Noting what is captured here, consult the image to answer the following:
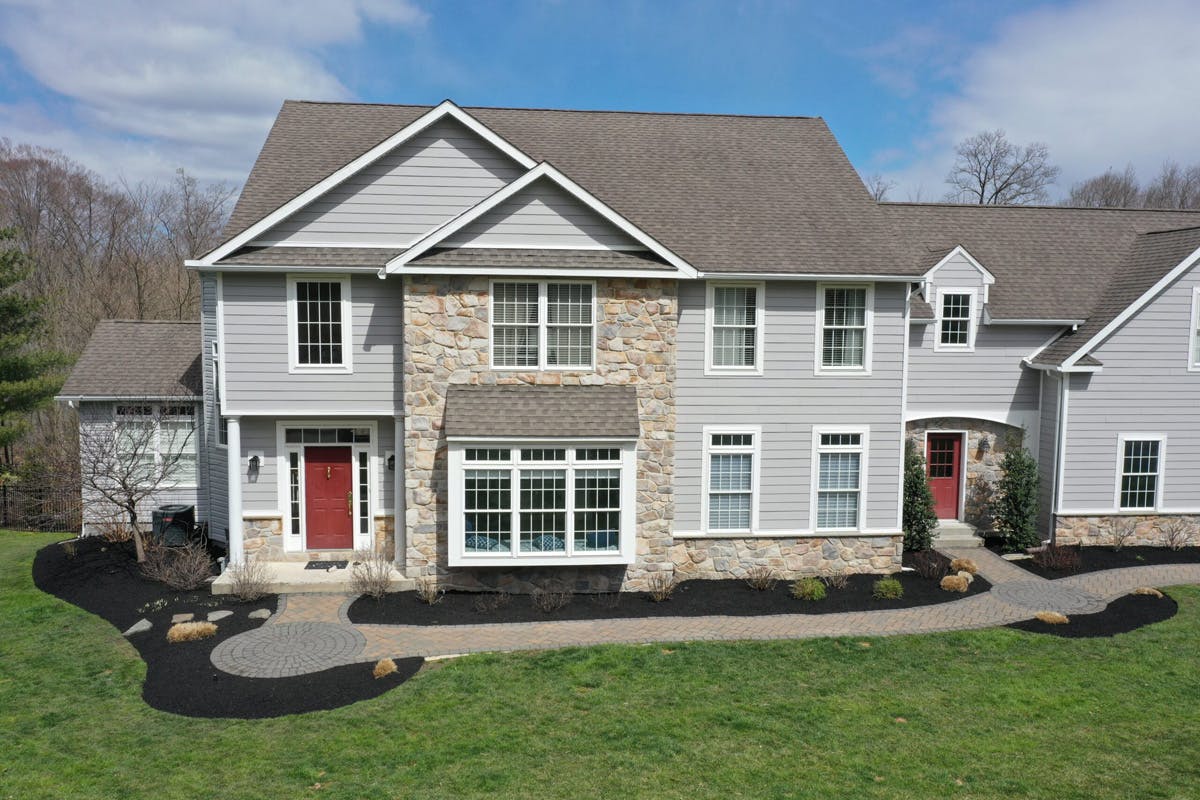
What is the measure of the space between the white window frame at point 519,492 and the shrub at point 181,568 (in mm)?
4865

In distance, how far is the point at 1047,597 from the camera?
14594 mm

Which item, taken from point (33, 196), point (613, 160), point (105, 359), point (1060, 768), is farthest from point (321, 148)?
point (33, 196)

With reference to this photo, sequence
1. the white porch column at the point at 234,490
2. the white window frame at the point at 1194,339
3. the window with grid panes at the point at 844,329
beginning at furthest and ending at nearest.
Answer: the white window frame at the point at 1194,339 → the window with grid panes at the point at 844,329 → the white porch column at the point at 234,490

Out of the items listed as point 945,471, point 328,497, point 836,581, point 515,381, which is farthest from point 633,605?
point 945,471

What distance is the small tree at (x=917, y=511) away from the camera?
56.4 ft

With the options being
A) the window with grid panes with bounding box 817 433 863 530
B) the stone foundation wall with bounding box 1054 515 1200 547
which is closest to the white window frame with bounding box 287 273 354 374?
the window with grid panes with bounding box 817 433 863 530

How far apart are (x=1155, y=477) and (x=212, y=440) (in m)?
21.0

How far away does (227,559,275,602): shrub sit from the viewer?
13.9 m

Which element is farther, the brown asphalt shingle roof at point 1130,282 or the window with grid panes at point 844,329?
the brown asphalt shingle roof at point 1130,282

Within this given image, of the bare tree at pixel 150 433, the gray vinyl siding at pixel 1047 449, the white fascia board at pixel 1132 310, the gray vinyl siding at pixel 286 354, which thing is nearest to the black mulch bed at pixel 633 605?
the gray vinyl siding at pixel 286 354

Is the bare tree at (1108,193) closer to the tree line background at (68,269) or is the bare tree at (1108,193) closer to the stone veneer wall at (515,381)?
the tree line background at (68,269)

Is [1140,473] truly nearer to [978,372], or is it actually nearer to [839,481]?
[978,372]

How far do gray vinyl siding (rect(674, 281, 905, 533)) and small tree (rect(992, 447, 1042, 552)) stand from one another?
12.8ft

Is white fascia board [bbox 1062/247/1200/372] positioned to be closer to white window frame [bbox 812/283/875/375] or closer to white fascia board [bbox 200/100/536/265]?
white window frame [bbox 812/283/875/375]
